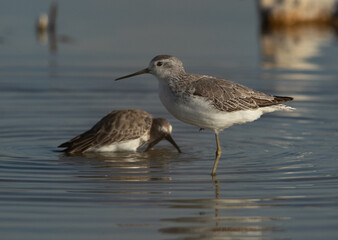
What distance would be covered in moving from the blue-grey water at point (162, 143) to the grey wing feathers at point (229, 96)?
0.94m

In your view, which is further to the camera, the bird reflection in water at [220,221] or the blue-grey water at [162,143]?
the blue-grey water at [162,143]

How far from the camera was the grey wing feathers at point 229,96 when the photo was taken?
12070 millimetres

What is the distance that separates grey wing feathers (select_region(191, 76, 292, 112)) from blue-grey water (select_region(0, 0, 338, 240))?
943 mm

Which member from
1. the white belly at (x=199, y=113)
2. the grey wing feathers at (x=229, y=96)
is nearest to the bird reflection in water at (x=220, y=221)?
the white belly at (x=199, y=113)

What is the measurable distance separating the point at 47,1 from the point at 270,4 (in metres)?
8.11

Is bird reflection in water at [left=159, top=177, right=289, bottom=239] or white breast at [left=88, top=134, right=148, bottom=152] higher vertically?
bird reflection in water at [left=159, top=177, right=289, bottom=239]

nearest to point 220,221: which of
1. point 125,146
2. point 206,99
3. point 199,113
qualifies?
point 199,113

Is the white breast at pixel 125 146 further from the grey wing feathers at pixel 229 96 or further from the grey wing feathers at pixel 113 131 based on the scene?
the grey wing feathers at pixel 229 96

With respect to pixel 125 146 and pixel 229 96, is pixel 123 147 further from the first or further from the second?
pixel 229 96

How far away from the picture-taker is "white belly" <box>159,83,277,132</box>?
1184 centimetres

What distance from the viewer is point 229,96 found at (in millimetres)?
12336

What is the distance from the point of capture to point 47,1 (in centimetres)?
2916

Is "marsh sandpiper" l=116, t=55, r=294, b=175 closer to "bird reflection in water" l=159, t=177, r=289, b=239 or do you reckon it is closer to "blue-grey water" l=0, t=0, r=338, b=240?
"blue-grey water" l=0, t=0, r=338, b=240

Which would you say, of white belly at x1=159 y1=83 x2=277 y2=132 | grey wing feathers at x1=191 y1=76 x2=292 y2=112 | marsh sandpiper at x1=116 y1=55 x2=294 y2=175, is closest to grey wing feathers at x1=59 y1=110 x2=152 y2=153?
marsh sandpiper at x1=116 y1=55 x2=294 y2=175
